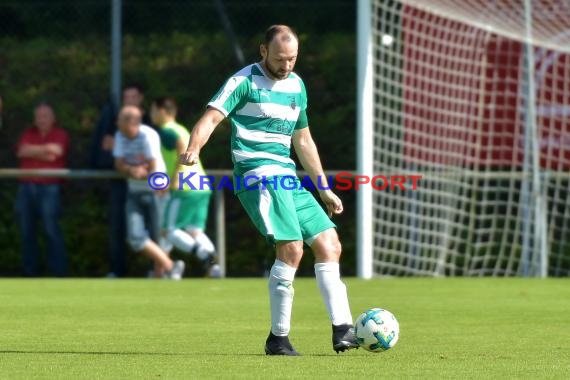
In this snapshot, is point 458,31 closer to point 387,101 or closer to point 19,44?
point 387,101

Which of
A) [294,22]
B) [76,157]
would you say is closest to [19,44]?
[76,157]

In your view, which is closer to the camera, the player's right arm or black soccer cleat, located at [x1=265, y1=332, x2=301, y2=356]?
the player's right arm

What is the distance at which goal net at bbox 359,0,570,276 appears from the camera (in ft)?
50.8

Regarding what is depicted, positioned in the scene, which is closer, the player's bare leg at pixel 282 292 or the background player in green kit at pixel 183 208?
the player's bare leg at pixel 282 292

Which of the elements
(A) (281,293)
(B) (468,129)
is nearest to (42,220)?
(B) (468,129)

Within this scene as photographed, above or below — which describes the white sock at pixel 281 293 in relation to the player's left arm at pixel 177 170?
below

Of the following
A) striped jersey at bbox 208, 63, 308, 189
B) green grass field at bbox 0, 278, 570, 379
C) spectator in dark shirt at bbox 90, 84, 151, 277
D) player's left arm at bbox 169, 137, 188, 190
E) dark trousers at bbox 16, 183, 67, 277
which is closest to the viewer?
green grass field at bbox 0, 278, 570, 379

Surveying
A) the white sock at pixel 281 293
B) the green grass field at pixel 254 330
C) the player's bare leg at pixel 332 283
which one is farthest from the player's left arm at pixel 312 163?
the green grass field at pixel 254 330

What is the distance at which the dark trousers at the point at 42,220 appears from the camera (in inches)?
648

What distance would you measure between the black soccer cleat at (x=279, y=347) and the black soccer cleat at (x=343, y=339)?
21 centimetres

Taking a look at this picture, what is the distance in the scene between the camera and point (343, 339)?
25.6ft

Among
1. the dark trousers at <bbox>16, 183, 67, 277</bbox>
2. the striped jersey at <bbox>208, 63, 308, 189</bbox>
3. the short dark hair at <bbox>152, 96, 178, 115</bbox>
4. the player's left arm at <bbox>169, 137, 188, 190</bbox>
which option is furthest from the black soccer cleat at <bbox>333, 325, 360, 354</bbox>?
the dark trousers at <bbox>16, 183, 67, 277</bbox>

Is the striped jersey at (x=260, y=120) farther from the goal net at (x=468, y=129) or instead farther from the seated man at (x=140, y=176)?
the seated man at (x=140, y=176)

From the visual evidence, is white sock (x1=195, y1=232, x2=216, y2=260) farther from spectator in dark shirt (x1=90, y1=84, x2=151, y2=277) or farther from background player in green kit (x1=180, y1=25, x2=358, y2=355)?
background player in green kit (x1=180, y1=25, x2=358, y2=355)
